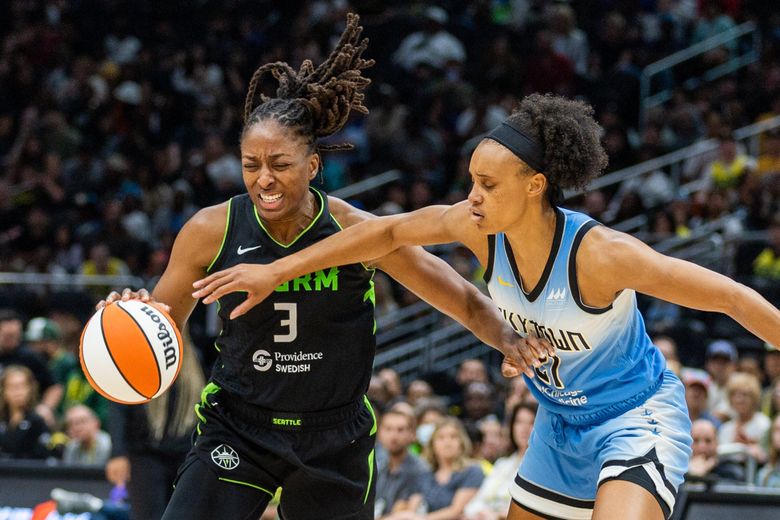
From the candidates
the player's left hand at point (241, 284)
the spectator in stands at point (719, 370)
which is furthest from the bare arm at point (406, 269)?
the spectator in stands at point (719, 370)

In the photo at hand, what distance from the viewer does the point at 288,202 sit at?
451 cm

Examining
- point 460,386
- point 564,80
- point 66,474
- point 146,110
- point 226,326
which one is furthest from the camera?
point 146,110

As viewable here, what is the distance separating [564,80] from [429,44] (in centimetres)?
182

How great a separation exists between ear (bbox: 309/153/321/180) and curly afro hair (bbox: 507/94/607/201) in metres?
0.78

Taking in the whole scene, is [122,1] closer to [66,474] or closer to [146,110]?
[146,110]

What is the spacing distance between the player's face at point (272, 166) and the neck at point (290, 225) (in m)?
0.10

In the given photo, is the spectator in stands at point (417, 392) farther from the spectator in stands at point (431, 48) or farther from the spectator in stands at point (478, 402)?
the spectator in stands at point (431, 48)

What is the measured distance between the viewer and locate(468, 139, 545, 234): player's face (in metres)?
4.26

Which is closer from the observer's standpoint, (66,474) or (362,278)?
(362,278)

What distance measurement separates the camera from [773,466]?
25.8ft

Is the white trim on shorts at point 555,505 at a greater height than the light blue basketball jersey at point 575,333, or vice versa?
the light blue basketball jersey at point 575,333

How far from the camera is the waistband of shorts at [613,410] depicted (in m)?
4.41

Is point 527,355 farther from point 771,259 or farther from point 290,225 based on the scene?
point 771,259

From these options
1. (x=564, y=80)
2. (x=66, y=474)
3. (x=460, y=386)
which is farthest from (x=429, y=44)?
(x=66, y=474)
